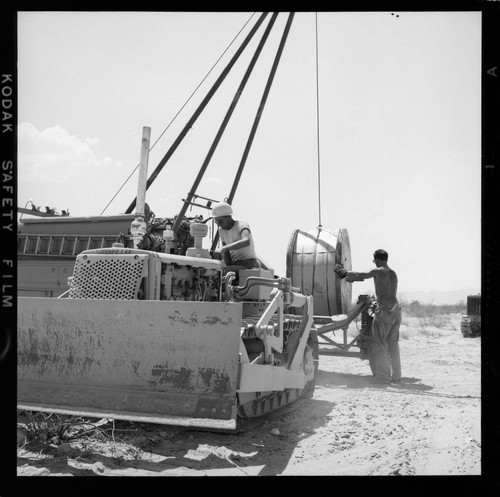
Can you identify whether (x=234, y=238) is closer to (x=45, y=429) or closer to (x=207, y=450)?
(x=207, y=450)

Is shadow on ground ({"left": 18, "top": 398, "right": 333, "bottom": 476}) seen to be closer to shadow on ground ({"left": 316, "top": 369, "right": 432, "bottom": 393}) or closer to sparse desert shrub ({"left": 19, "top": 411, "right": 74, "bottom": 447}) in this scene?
sparse desert shrub ({"left": 19, "top": 411, "right": 74, "bottom": 447})

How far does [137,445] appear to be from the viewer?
4.67m

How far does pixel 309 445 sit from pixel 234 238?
8.30 ft

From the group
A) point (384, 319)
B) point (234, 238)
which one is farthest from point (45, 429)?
point (384, 319)

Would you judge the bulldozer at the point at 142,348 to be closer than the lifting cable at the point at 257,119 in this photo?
Yes

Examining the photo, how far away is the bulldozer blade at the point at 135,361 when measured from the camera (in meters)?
4.37

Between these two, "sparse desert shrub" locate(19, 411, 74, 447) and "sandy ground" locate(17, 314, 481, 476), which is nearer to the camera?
"sandy ground" locate(17, 314, 481, 476)

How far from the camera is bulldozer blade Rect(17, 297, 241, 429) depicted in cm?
437

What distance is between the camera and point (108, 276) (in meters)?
5.10

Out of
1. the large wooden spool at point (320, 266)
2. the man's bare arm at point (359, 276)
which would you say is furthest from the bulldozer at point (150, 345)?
the large wooden spool at point (320, 266)

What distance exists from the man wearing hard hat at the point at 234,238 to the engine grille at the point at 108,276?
1595mm

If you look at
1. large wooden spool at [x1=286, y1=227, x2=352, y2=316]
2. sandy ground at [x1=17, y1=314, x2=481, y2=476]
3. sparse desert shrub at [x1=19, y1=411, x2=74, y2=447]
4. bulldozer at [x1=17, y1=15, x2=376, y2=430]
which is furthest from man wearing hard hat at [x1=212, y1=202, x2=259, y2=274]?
large wooden spool at [x1=286, y1=227, x2=352, y2=316]

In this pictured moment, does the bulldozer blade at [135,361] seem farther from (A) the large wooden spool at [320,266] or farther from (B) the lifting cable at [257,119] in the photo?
(B) the lifting cable at [257,119]
